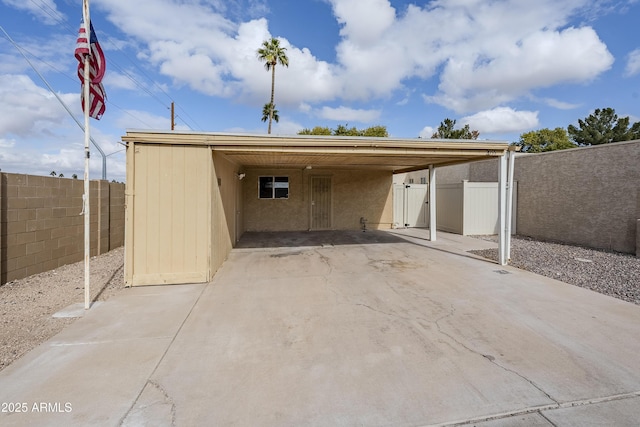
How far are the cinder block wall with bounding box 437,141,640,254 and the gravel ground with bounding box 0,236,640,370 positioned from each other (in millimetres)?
763

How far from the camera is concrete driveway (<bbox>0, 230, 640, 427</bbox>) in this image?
2.42 m

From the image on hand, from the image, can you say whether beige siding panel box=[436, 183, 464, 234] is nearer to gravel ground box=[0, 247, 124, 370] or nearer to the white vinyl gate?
the white vinyl gate

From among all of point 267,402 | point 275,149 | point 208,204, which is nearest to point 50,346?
point 267,402

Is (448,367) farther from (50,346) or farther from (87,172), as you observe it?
(87,172)

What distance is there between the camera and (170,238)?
575 centimetres

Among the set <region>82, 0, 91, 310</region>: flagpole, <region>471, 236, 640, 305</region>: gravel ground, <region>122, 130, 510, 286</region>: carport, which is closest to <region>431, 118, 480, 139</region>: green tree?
<region>471, 236, 640, 305</region>: gravel ground

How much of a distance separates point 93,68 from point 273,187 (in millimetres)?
8531

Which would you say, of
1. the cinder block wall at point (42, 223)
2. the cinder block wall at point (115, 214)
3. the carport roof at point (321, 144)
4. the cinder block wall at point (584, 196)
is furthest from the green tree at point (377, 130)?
the cinder block wall at point (42, 223)

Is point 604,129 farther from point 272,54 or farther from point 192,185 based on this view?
point 192,185

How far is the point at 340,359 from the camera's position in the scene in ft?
10.4

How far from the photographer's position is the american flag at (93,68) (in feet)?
14.3

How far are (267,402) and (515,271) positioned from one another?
6.25 meters

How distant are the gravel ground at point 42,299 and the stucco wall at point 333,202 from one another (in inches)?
242

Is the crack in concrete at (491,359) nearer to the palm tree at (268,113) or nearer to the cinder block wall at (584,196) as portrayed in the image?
the cinder block wall at (584,196)
